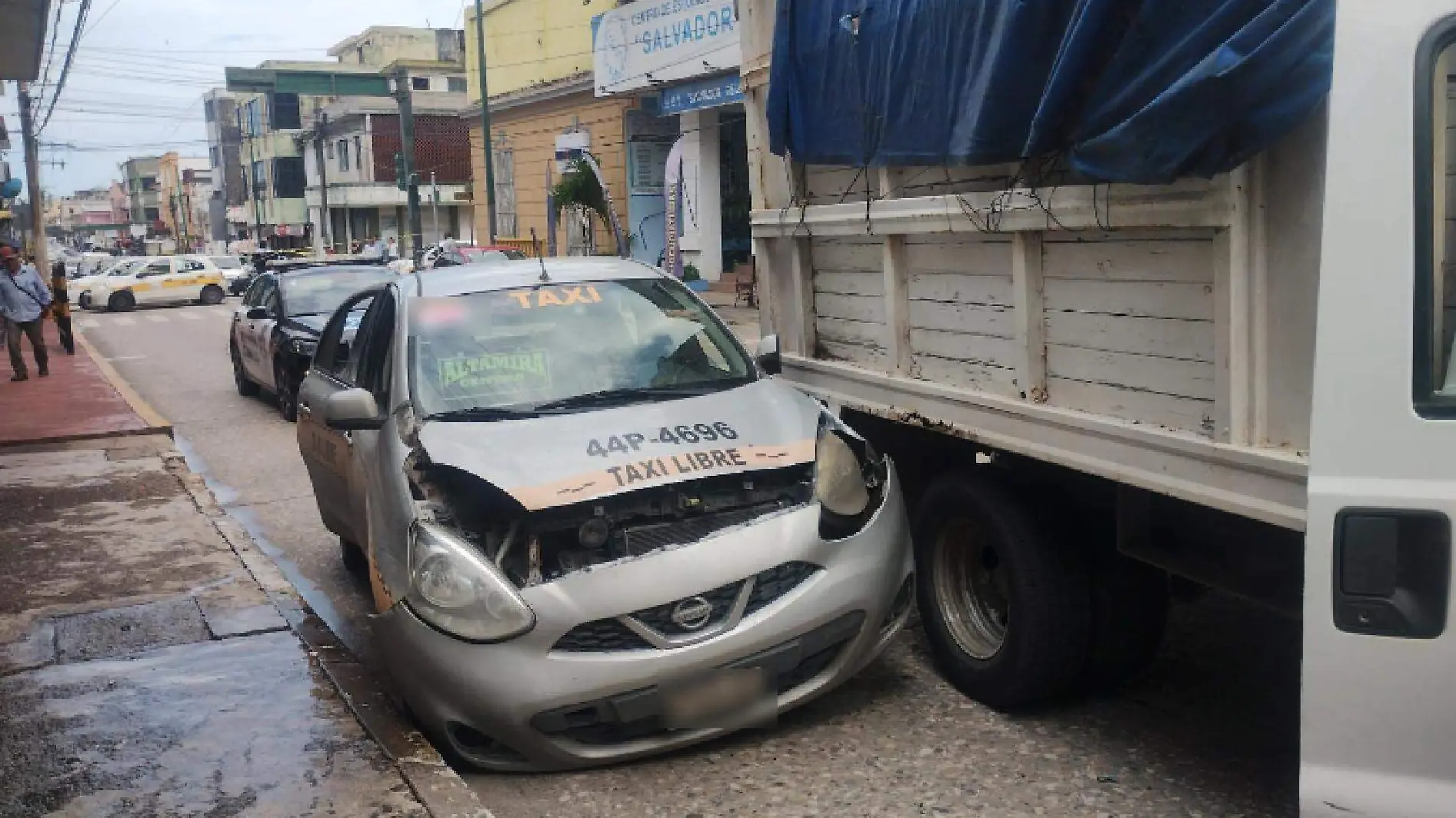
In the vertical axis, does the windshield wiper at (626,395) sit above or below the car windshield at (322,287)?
below

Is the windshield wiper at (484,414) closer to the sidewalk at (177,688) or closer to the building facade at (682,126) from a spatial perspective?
the sidewalk at (177,688)

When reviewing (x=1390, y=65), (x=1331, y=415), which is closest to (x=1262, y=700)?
(x=1331, y=415)

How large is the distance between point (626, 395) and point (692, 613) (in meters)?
1.26

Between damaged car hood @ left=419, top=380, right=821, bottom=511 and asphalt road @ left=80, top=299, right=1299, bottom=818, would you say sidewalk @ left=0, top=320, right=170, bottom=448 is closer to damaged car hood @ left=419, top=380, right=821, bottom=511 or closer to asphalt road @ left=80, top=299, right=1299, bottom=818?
damaged car hood @ left=419, top=380, right=821, bottom=511

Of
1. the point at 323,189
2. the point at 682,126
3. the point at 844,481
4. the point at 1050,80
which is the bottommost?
the point at 844,481

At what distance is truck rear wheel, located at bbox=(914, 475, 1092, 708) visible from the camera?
4348 mm

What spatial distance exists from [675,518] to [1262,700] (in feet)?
7.33

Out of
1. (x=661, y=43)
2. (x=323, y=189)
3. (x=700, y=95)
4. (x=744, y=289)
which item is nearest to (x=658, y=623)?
(x=744, y=289)

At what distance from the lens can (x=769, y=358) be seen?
566 centimetres

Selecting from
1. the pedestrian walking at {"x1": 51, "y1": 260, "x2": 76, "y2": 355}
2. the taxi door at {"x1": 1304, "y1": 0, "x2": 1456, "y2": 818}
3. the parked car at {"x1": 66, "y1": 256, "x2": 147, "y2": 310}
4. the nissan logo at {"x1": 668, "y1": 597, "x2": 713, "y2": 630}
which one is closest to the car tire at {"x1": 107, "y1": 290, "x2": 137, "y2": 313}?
the parked car at {"x1": 66, "y1": 256, "x2": 147, "y2": 310}

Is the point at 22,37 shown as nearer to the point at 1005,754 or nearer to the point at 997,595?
the point at 997,595

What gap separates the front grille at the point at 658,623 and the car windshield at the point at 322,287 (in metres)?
10.2

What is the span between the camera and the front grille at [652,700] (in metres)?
4.11

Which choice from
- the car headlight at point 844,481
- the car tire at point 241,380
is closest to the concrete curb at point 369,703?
the car headlight at point 844,481
